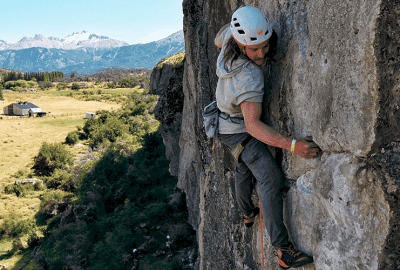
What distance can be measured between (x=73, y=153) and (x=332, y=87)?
3198cm

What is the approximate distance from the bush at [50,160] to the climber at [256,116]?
27521 mm

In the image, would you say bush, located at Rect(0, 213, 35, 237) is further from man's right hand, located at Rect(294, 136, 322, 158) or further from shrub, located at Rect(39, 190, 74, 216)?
man's right hand, located at Rect(294, 136, 322, 158)

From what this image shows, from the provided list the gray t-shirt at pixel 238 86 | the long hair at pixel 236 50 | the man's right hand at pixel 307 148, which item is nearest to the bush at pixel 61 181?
the gray t-shirt at pixel 238 86

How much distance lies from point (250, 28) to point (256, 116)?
36.6 inches

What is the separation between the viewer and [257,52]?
3.09 meters

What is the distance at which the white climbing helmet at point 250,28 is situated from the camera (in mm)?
2922

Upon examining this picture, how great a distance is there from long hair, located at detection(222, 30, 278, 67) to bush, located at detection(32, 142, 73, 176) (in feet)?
90.8

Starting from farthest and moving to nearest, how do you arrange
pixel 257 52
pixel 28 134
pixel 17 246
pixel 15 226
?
pixel 28 134 < pixel 15 226 < pixel 17 246 < pixel 257 52

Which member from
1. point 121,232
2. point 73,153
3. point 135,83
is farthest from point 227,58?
point 135,83

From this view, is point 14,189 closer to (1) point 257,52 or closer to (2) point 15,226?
(2) point 15,226

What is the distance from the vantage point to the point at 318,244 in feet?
9.08

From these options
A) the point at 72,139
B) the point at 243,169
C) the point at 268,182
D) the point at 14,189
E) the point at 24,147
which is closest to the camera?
the point at 268,182

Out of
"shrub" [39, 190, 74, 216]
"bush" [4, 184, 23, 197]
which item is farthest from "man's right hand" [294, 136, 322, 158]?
"bush" [4, 184, 23, 197]

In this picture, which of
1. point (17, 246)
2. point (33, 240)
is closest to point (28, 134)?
point (17, 246)
